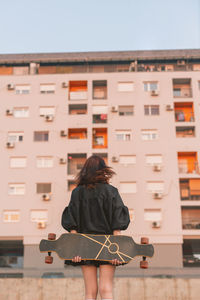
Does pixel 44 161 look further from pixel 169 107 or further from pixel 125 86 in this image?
pixel 169 107

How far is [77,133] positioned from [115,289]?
23911 millimetres

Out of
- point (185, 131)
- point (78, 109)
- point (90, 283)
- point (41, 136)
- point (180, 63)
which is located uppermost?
point (180, 63)

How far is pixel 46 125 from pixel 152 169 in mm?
9762

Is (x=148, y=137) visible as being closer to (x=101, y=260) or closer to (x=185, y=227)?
(x=185, y=227)

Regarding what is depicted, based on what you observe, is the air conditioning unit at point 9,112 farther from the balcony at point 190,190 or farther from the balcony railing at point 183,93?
the balcony at point 190,190

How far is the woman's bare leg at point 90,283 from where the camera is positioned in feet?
12.2

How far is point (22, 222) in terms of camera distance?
3089 cm

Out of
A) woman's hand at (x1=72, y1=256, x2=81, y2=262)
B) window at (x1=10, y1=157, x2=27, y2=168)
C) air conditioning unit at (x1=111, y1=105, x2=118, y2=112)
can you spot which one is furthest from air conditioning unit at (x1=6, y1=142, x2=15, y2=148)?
woman's hand at (x1=72, y1=256, x2=81, y2=262)

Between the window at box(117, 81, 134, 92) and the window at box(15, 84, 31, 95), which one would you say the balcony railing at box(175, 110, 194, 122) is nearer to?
the window at box(117, 81, 134, 92)

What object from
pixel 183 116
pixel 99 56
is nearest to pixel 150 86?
pixel 183 116

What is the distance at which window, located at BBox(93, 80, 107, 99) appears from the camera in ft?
116

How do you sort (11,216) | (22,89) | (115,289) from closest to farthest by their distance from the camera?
(115,289), (11,216), (22,89)

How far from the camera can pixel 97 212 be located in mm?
4078

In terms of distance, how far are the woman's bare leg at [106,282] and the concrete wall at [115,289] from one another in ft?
24.7
